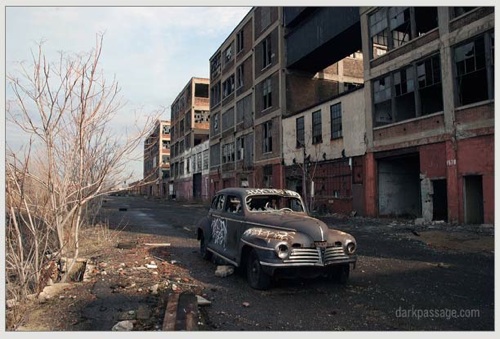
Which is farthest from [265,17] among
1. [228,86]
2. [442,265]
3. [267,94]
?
[442,265]

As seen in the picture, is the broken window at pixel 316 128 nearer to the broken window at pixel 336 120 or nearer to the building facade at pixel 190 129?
the broken window at pixel 336 120

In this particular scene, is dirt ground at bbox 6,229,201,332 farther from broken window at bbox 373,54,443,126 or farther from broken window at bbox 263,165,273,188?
broken window at bbox 263,165,273,188

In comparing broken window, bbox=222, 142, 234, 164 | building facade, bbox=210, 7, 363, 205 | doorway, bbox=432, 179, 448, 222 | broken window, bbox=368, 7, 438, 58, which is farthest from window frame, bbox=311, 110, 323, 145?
broken window, bbox=222, 142, 234, 164

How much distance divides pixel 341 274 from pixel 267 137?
2753 centimetres

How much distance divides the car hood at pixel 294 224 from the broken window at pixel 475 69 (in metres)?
12.1

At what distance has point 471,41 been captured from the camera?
53.6 ft

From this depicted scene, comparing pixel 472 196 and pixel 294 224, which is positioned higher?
pixel 472 196

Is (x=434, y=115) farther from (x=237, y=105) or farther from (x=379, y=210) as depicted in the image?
(x=237, y=105)

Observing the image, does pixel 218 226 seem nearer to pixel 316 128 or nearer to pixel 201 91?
pixel 316 128

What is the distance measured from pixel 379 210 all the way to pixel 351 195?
2416 mm

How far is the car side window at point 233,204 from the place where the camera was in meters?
8.18

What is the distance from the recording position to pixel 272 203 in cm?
830

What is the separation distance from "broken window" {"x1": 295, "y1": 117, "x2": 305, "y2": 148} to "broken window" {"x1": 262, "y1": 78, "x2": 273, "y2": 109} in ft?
15.9

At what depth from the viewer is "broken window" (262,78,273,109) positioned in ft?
111
